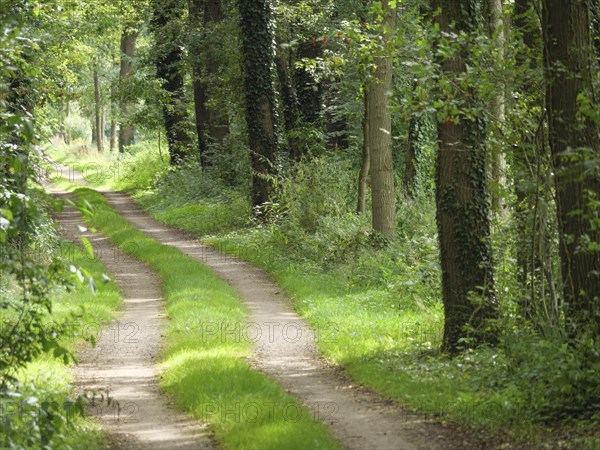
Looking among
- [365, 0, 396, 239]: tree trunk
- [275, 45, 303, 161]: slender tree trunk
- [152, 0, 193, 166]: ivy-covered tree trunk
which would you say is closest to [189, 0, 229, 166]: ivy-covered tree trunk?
[152, 0, 193, 166]: ivy-covered tree trunk

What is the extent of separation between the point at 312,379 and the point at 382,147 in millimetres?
7471

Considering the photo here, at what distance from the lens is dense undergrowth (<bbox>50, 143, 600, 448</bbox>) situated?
8461mm

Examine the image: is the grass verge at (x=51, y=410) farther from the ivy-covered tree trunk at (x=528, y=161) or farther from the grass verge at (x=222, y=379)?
the ivy-covered tree trunk at (x=528, y=161)

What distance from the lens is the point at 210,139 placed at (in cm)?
3288

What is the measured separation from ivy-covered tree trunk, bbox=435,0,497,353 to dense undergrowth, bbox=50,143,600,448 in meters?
0.30

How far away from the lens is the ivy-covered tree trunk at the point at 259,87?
2438cm

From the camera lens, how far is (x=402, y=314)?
14.0 meters

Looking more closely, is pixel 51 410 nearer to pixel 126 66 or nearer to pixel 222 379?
pixel 222 379

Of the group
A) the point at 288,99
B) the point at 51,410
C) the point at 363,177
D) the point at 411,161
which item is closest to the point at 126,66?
the point at 288,99

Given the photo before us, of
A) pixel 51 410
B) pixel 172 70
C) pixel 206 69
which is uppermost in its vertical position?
pixel 172 70

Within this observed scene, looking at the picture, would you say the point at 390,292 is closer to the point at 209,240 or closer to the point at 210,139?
the point at 209,240

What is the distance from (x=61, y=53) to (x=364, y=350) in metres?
15.3

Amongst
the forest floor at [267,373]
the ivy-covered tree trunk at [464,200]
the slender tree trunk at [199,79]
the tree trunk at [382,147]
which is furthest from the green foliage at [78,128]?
the ivy-covered tree trunk at [464,200]

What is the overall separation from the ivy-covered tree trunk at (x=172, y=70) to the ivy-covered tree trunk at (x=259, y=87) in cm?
574
